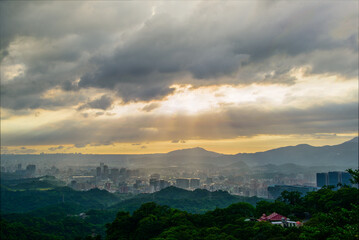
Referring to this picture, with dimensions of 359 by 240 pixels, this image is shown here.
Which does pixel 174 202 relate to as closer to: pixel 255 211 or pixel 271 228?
pixel 255 211

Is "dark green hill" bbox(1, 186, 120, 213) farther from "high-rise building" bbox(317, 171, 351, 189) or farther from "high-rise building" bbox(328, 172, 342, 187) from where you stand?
"high-rise building" bbox(328, 172, 342, 187)

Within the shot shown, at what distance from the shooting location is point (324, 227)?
36.3ft

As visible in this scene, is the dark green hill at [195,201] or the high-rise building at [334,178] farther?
the high-rise building at [334,178]

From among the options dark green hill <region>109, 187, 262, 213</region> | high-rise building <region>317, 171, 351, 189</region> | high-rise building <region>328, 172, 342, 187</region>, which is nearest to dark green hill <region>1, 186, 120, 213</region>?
dark green hill <region>109, 187, 262, 213</region>

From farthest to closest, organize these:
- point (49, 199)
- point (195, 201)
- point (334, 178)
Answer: point (334, 178)
point (49, 199)
point (195, 201)

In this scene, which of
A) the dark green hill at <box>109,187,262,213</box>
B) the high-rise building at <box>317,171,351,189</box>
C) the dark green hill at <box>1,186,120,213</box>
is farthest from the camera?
the high-rise building at <box>317,171,351,189</box>

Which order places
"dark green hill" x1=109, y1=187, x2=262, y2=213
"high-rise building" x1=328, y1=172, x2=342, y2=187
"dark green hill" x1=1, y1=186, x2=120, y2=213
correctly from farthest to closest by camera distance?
1. "high-rise building" x1=328, y1=172, x2=342, y2=187
2. "dark green hill" x1=1, y1=186, x2=120, y2=213
3. "dark green hill" x1=109, y1=187, x2=262, y2=213

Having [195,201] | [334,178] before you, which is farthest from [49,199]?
[334,178]

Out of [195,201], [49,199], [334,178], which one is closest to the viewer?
[195,201]

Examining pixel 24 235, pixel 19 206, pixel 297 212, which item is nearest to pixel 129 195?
pixel 19 206

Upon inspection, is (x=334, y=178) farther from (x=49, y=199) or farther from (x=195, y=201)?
(x=49, y=199)

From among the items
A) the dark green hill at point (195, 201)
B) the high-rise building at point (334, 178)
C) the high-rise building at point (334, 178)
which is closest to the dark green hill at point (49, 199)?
the dark green hill at point (195, 201)

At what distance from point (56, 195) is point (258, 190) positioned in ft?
223

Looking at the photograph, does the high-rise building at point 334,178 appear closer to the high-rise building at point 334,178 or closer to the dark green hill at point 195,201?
the high-rise building at point 334,178
